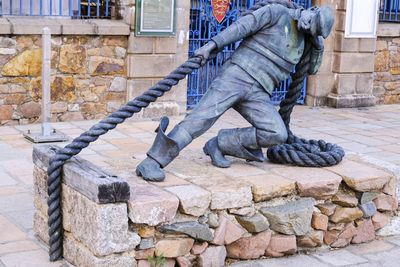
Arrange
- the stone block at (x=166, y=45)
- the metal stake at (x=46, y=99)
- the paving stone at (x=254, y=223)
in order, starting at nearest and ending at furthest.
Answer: the paving stone at (x=254, y=223) < the metal stake at (x=46, y=99) < the stone block at (x=166, y=45)

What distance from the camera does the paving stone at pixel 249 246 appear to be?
14.8 ft

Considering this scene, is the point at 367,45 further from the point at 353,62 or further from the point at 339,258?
the point at 339,258

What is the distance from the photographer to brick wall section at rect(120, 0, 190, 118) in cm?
873

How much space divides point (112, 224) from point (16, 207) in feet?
5.35

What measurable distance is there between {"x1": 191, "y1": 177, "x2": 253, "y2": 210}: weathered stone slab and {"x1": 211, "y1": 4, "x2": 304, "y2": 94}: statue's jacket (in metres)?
0.78

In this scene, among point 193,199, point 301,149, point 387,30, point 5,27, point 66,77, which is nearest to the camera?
point 193,199

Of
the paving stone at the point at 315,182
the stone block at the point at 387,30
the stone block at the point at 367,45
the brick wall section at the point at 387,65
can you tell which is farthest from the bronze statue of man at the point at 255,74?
the brick wall section at the point at 387,65

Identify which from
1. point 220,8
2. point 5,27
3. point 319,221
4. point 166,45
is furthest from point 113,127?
point 220,8

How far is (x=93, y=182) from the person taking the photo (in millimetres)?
3963

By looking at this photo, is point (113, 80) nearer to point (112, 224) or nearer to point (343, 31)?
point (343, 31)

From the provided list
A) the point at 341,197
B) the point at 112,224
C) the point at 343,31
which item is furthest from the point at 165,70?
the point at 112,224

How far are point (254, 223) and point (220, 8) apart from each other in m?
5.57

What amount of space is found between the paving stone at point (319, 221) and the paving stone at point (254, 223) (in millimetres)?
387

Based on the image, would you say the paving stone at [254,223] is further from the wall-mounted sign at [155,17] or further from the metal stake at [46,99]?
the wall-mounted sign at [155,17]
